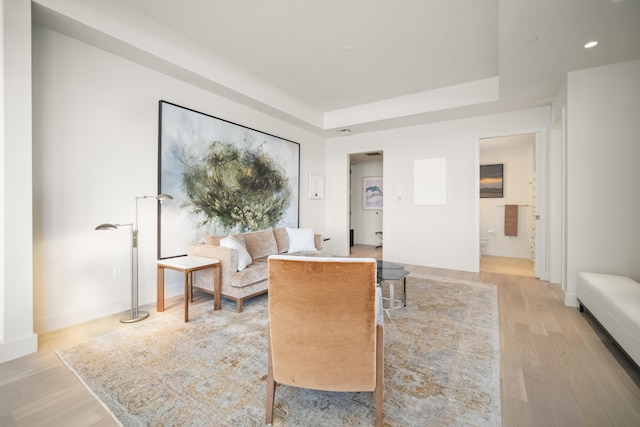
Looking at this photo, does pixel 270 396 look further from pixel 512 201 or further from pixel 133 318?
pixel 512 201

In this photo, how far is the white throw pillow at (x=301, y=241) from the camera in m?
4.47

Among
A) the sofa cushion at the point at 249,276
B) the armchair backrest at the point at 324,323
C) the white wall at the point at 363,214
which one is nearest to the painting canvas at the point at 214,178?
the sofa cushion at the point at 249,276

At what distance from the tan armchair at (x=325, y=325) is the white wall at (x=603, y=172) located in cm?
317

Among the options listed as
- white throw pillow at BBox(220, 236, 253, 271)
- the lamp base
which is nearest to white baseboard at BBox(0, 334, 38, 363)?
the lamp base

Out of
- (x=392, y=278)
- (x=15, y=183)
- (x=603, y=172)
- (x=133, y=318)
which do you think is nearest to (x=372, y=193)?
(x=603, y=172)

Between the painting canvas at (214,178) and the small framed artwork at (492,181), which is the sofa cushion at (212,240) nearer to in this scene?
the painting canvas at (214,178)

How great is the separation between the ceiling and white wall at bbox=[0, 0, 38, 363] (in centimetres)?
43

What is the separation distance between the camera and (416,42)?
320 centimetres

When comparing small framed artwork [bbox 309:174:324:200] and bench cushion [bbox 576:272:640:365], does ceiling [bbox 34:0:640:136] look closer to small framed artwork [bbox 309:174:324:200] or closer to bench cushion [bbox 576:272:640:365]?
small framed artwork [bbox 309:174:324:200]

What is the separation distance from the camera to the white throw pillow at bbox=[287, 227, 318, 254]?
14.7 feet

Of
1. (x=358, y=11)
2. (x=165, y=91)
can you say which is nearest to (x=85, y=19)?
(x=165, y=91)

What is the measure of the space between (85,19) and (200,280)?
266 centimetres

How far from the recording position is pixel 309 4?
2617mm

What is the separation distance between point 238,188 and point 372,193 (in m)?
4.89
